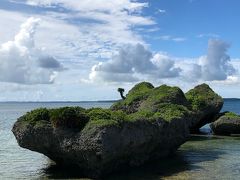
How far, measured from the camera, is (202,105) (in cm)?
6200

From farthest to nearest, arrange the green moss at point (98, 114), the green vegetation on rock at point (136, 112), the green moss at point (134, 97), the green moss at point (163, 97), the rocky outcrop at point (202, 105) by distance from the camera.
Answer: the rocky outcrop at point (202, 105)
the green moss at point (134, 97)
the green moss at point (163, 97)
the green moss at point (98, 114)
the green vegetation on rock at point (136, 112)

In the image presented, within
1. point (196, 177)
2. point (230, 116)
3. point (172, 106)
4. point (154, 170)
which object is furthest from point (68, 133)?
point (230, 116)

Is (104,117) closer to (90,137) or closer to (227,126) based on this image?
(90,137)

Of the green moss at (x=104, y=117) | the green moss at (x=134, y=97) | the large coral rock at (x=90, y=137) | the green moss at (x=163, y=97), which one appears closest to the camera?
the large coral rock at (x=90, y=137)

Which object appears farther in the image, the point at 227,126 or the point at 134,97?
the point at 227,126

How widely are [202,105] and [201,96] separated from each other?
2.81 meters

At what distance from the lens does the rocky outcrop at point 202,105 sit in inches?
2392

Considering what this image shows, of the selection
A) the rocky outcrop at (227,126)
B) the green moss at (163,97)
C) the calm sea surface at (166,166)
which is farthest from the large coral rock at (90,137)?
the rocky outcrop at (227,126)

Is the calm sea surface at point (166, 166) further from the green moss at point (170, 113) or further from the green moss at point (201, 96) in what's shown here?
the green moss at point (201, 96)

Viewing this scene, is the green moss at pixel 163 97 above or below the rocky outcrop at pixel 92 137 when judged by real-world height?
above

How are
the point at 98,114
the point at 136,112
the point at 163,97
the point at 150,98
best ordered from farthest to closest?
the point at 150,98, the point at 163,97, the point at 136,112, the point at 98,114

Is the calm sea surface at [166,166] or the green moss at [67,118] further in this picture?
the calm sea surface at [166,166]

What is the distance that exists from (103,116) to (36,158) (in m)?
10.7

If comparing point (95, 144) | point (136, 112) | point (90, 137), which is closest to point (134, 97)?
point (136, 112)
